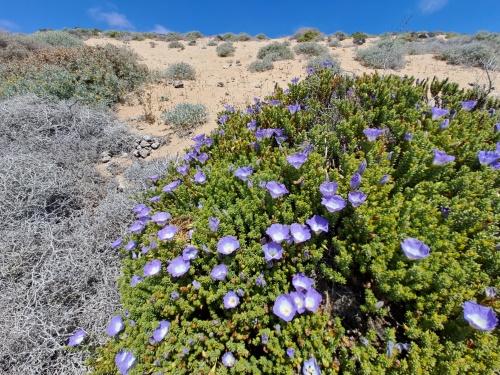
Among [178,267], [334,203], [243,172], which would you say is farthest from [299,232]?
[178,267]

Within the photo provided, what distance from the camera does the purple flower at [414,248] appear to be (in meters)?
1.61

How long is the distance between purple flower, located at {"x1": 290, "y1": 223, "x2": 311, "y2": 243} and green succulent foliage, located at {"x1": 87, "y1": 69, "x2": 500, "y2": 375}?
7 cm

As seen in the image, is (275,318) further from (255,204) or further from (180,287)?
(255,204)

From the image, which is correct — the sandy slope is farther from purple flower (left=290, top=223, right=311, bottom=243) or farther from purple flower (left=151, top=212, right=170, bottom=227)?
purple flower (left=290, top=223, right=311, bottom=243)

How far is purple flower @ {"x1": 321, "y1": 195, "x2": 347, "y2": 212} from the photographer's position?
191cm

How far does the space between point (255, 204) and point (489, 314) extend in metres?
1.57

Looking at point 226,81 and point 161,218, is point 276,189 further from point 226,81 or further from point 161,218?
point 226,81

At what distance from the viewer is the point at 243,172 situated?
241 cm

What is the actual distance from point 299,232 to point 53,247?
2630mm

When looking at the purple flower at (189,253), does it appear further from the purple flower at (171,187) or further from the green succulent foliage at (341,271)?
the purple flower at (171,187)

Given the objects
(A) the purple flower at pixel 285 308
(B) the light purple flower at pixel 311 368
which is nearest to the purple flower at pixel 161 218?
(A) the purple flower at pixel 285 308

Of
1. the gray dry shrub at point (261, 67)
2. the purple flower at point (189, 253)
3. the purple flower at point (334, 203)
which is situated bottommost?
the purple flower at point (189, 253)

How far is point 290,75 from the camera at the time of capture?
9422 mm

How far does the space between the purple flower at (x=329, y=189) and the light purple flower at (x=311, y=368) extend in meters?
1.09
